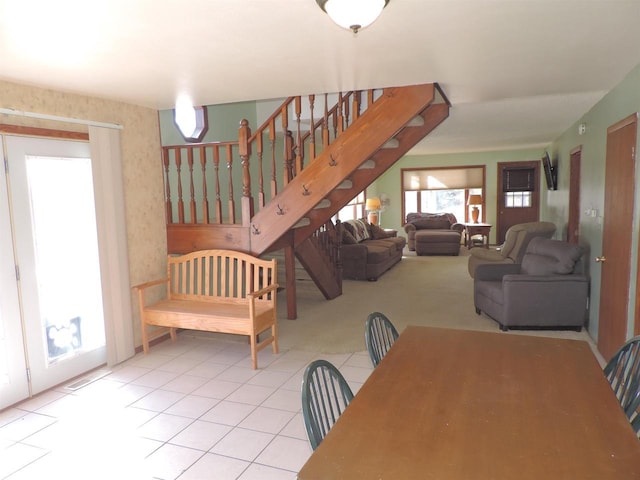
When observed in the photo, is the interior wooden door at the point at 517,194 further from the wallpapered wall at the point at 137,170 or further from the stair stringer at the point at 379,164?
the wallpapered wall at the point at 137,170

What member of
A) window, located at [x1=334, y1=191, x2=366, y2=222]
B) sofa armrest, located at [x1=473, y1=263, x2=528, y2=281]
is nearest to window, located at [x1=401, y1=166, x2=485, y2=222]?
window, located at [x1=334, y1=191, x2=366, y2=222]

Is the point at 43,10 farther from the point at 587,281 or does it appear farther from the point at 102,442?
the point at 587,281

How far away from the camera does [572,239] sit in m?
5.77

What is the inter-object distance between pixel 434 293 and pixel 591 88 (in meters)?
3.28

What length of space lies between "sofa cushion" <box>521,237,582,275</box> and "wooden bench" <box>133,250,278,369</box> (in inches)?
110

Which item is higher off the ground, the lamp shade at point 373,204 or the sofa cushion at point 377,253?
the lamp shade at point 373,204

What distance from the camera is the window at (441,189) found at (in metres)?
11.0

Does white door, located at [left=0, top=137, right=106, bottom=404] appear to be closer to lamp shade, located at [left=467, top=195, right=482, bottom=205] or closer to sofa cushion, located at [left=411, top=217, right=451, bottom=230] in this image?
sofa cushion, located at [left=411, top=217, right=451, bottom=230]

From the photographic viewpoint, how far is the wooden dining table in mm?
1214

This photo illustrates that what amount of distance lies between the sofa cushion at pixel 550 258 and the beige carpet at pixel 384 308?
637 mm

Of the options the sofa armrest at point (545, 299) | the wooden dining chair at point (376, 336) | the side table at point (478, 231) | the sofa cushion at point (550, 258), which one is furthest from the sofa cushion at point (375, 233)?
the wooden dining chair at point (376, 336)

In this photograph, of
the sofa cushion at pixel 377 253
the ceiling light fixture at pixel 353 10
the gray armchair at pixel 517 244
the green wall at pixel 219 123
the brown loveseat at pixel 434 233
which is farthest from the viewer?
the brown loveseat at pixel 434 233

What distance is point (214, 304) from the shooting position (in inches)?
169

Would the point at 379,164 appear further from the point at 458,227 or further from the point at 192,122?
the point at 458,227
